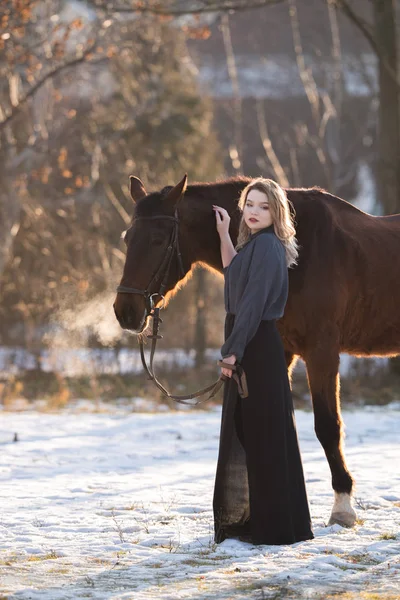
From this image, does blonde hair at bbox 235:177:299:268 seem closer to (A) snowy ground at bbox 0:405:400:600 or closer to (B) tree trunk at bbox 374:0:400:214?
(A) snowy ground at bbox 0:405:400:600

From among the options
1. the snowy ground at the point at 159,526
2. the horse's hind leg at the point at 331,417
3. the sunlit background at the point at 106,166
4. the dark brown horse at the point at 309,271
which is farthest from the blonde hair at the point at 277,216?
the sunlit background at the point at 106,166

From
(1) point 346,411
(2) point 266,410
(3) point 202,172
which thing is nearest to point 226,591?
(2) point 266,410

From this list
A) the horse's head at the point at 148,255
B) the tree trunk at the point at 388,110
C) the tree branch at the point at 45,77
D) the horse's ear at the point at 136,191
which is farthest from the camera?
→ the tree branch at the point at 45,77

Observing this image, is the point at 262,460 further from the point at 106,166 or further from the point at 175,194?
the point at 106,166

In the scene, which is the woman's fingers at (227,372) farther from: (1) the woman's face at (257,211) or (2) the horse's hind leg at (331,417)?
(1) the woman's face at (257,211)

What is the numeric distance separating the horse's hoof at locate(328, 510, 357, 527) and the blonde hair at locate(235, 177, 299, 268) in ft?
5.29

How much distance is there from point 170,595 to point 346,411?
8.04 metres

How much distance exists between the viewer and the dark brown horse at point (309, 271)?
5.55 m

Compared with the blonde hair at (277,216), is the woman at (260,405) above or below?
below

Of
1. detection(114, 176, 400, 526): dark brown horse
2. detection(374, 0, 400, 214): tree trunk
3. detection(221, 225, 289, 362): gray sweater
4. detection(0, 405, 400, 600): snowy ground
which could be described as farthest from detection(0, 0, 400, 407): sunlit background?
detection(221, 225, 289, 362): gray sweater

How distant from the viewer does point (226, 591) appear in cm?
412

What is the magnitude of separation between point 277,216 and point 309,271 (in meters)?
0.63

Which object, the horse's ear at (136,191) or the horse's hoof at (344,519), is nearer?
the horse's hoof at (344,519)

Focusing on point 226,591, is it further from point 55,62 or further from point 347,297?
point 55,62
